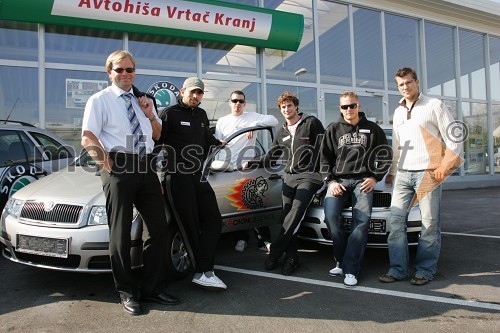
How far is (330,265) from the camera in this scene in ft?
14.6

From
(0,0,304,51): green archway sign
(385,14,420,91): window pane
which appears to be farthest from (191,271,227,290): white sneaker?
(385,14,420,91): window pane

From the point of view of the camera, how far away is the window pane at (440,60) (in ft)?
43.4

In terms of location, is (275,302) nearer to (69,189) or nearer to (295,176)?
(295,176)

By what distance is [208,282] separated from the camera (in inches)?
140

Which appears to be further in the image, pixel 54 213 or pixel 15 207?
pixel 15 207

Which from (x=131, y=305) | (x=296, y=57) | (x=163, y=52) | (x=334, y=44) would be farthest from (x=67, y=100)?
(x=334, y=44)

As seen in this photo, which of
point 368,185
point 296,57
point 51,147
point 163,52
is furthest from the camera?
point 296,57

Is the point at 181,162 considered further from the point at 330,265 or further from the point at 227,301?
the point at 330,265

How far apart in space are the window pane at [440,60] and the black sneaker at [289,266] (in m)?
10.8

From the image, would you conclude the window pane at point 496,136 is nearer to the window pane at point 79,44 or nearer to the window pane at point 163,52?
the window pane at point 163,52

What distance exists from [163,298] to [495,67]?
635 inches

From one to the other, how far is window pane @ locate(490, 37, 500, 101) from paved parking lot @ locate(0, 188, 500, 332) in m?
12.7

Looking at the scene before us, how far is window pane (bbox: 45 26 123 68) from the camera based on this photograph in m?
7.96

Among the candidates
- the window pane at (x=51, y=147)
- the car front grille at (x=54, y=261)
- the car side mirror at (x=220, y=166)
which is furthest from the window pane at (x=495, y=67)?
the car front grille at (x=54, y=261)
